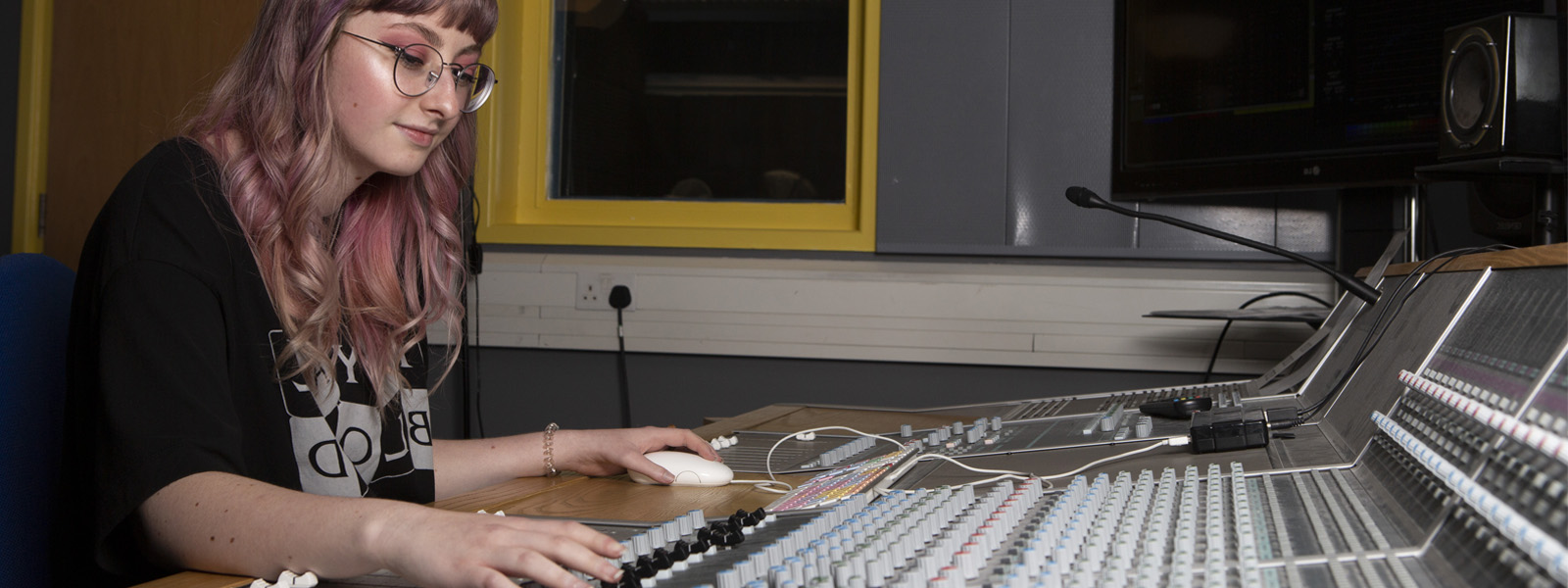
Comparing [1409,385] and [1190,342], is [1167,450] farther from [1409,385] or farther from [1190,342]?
[1190,342]

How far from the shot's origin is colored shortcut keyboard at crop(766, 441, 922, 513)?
2.57 feet

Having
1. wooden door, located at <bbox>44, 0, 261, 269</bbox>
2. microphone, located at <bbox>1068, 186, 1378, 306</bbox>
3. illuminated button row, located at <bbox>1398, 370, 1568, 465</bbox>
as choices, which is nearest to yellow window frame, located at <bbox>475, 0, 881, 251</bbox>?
wooden door, located at <bbox>44, 0, 261, 269</bbox>

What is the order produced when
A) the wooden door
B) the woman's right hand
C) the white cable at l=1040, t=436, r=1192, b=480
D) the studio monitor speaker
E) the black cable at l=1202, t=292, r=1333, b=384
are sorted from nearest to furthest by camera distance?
the woman's right hand < the white cable at l=1040, t=436, r=1192, b=480 < the studio monitor speaker < the black cable at l=1202, t=292, r=1333, b=384 < the wooden door

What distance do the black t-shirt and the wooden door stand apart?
1.90m

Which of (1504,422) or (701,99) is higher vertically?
(701,99)

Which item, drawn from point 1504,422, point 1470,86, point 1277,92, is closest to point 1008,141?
point 1277,92

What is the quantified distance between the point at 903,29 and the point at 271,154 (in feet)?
4.84

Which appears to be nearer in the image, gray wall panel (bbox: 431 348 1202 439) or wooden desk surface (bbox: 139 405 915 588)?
wooden desk surface (bbox: 139 405 915 588)

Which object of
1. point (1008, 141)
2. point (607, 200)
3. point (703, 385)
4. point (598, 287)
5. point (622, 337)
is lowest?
point (703, 385)

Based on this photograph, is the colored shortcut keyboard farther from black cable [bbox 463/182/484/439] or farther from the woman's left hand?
black cable [bbox 463/182/484/439]

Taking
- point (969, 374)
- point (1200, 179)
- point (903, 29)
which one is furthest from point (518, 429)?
point (1200, 179)

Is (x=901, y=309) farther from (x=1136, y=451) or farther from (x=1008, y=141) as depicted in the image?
(x=1136, y=451)

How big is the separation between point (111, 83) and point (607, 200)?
1.38m

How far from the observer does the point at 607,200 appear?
2.51 metres
